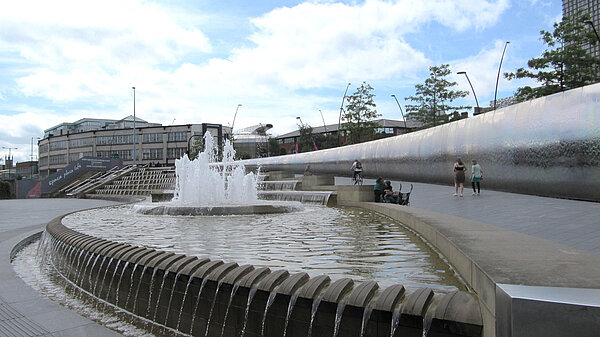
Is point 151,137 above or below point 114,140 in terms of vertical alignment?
above

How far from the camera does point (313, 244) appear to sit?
20.5 ft

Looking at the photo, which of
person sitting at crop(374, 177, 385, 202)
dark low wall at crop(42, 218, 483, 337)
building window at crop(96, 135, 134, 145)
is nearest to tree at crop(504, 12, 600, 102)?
person sitting at crop(374, 177, 385, 202)

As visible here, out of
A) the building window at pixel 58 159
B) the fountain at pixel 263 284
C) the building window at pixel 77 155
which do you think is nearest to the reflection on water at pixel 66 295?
the fountain at pixel 263 284

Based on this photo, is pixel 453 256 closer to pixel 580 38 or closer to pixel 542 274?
pixel 542 274

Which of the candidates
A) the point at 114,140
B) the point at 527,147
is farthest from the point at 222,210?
the point at 114,140

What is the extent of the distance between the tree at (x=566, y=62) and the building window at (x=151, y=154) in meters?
76.2

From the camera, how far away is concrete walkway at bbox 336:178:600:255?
20.7ft

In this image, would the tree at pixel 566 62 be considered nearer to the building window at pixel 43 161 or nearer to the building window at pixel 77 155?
the building window at pixel 77 155

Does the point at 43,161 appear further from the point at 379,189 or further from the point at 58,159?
the point at 379,189

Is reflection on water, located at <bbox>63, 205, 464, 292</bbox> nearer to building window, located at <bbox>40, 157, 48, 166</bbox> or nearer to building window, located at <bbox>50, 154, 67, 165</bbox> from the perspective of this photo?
building window, located at <bbox>50, 154, 67, 165</bbox>

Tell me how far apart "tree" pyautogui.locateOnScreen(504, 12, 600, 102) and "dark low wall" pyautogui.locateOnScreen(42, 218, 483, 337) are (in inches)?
971

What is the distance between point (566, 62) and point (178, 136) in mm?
76422

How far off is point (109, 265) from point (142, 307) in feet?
2.77

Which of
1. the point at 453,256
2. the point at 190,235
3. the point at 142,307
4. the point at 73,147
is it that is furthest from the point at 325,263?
the point at 73,147
